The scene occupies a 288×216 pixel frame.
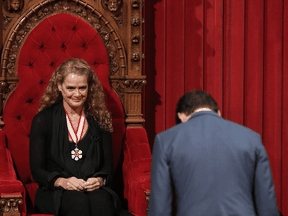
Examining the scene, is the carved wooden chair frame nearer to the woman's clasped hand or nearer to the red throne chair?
the red throne chair

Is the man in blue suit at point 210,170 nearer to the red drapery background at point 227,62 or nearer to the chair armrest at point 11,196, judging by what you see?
the chair armrest at point 11,196

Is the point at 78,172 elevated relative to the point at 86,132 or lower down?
lower down

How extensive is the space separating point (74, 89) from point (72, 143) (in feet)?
1.23

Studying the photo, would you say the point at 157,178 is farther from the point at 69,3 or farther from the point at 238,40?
the point at 238,40

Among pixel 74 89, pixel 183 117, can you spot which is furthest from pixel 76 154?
pixel 183 117

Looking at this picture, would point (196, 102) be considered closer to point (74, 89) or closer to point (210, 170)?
point (210, 170)

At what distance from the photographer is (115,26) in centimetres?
A: 296

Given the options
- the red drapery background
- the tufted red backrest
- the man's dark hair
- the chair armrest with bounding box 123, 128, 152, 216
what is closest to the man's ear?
the man's dark hair

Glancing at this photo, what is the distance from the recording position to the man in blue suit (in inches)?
52.3

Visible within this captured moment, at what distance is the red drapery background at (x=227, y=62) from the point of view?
3273 millimetres

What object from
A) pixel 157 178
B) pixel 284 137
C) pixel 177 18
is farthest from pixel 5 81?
pixel 284 137

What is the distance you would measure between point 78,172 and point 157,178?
1086 mm

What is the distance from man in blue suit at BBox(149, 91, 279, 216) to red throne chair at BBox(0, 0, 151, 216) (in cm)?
120

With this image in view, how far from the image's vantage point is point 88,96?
2600mm
